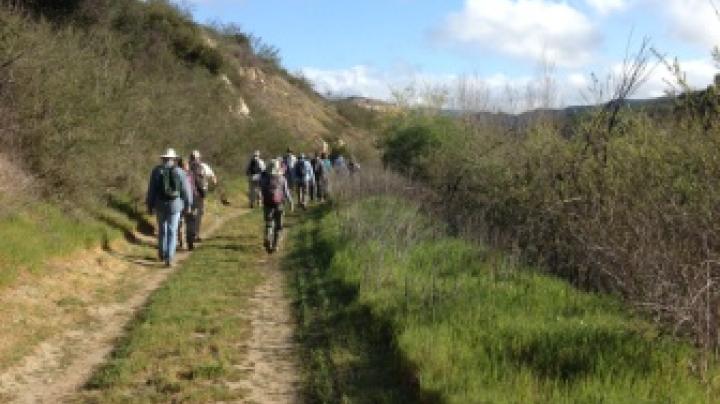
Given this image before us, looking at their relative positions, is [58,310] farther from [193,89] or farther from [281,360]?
[193,89]

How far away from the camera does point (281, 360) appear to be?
8594 millimetres

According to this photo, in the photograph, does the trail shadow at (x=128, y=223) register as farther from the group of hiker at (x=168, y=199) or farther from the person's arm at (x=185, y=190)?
the person's arm at (x=185, y=190)

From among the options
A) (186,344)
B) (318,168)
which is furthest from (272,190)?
(318,168)

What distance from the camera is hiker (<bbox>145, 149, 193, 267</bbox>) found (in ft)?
50.1

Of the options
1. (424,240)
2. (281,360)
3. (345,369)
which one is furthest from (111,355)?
(424,240)

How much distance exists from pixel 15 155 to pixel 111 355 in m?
7.50

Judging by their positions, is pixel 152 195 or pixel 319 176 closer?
pixel 152 195

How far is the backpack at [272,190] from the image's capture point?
56.4 ft

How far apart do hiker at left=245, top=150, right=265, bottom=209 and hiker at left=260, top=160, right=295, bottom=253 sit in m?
7.31

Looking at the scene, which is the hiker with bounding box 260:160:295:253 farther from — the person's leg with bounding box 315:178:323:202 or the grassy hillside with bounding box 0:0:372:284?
the person's leg with bounding box 315:178:323:202

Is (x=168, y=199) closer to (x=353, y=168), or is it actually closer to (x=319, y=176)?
(x=319, y=176)

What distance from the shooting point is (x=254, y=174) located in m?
26.9

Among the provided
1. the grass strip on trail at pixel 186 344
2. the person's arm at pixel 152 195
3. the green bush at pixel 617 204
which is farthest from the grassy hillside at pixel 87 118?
the green bush at pixel 617 204

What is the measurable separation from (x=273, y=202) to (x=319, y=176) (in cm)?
1374
